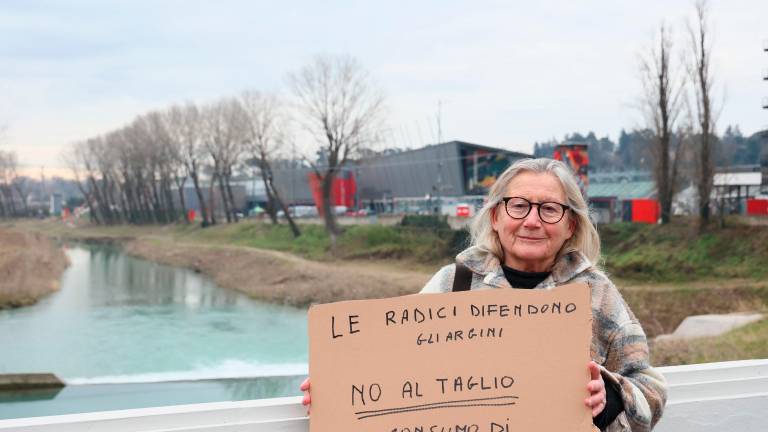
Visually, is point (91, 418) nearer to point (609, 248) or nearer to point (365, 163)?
point (609, 248)

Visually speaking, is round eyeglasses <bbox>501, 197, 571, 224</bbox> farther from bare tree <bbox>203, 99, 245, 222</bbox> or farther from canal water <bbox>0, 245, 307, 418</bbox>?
bare tree <bbox>203, 99, 245, 222</bbox>

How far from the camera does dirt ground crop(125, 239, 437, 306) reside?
25.2 meters

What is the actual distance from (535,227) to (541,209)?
5cm

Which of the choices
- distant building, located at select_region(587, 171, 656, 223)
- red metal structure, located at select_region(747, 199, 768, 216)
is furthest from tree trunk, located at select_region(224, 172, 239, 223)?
red metal structure, located at select_region(747, 199, 768, 216)

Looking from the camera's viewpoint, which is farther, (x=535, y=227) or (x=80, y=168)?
(x=80, y=168)

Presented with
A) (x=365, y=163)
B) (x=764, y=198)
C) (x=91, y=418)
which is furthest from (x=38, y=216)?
(x=91, y=418)

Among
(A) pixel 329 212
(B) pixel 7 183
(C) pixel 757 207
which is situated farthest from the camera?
(B) pixel 7 183

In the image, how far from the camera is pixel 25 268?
2586 centimetres

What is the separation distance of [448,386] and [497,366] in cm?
12

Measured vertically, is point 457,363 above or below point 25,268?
above

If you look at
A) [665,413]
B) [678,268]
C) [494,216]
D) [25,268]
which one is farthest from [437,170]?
[494,216]

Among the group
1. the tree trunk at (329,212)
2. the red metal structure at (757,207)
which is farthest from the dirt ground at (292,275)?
the red metal structure at (757,207)

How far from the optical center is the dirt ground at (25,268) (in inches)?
899

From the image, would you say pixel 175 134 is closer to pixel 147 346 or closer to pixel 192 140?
pixel 192 140
